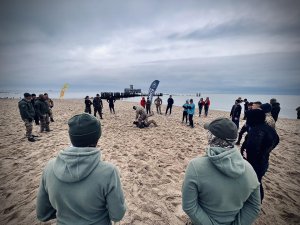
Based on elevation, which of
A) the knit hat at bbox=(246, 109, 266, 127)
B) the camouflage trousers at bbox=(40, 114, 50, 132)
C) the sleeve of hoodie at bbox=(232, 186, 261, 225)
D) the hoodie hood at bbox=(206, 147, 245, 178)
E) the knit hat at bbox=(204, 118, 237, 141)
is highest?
the knit hat at bbox=(204, 118, 237, 141)

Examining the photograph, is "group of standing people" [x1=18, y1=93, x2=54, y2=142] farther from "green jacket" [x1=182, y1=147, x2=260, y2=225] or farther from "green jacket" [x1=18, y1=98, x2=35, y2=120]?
"green jacket" [x1=182, y1=147, x2=260, y2=225]

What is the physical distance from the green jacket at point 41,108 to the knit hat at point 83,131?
898 cm

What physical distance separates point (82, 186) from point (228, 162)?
127 cm

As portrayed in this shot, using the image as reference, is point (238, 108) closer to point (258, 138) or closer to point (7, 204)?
point (258, 138)

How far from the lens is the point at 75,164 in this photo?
1396mm

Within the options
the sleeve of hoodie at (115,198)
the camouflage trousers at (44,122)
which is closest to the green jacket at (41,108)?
the camouflage trousers at (44,122)

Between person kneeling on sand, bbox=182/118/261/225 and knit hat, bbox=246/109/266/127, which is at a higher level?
knit hat, bbox=246/109/266/127

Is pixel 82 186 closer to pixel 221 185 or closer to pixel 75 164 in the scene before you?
pixel 75 164

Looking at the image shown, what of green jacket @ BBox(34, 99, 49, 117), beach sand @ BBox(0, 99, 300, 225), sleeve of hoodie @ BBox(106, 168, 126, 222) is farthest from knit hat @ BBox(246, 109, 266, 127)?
green jacket @ BBox(34, 99, 49, 117)

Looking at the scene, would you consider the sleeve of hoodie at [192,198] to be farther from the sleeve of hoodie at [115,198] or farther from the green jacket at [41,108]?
the green jacket at [41,108]

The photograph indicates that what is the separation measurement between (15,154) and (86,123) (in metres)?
6.53

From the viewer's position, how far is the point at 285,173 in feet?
17.8

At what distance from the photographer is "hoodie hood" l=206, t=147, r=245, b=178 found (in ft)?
4.76

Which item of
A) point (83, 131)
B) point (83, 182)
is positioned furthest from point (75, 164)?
point (83, 131)
